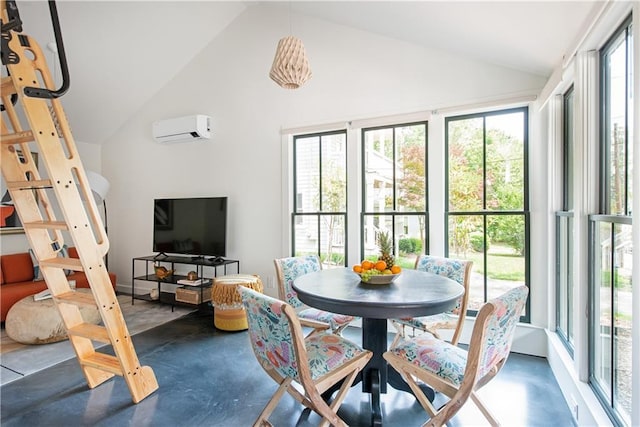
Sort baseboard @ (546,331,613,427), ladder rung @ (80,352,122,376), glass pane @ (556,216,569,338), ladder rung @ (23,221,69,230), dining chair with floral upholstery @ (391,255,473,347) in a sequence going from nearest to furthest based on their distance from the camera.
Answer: baseboard @ (546,331,613,427)
ladder rung @ (23,221,69,230)
ladder rung @ (80,352,122,376)
dining chair with floral upholstery @ (391,255,473,347)
glass pane @ (556,216,569,338)

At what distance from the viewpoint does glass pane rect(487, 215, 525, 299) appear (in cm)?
312

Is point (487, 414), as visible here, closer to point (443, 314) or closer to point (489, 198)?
point (443, 314)

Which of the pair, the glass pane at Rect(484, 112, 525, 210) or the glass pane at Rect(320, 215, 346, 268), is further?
the glass pane at Rect(320, 215, 346, 268)

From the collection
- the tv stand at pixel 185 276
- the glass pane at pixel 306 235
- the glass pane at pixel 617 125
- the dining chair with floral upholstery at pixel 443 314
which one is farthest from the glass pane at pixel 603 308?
the tv stand at pixel 185 276

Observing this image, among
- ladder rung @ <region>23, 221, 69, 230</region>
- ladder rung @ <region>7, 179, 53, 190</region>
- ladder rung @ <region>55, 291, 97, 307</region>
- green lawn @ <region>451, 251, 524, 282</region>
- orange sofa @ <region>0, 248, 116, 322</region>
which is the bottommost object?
orange sofa @ <region>0, 248, 116, 322</region>

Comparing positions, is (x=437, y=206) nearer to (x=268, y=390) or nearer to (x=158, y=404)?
(x=268, y=390)

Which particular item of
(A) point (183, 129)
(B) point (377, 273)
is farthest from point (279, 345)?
(A) point (183, 129)

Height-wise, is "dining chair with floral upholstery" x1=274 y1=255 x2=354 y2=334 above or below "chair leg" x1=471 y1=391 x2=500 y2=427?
above

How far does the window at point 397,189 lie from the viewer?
352 centimetres

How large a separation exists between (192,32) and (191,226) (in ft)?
8.42

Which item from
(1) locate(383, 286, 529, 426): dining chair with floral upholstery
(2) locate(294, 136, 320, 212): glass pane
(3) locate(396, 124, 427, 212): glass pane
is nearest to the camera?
(1) locate(383, 286, 529, 426): dining chair with floral upholstery

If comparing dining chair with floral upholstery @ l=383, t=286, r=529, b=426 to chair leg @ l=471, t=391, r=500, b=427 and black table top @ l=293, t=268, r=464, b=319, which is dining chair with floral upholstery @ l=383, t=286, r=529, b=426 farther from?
black table top @ l=293, t=268, r=464, b=319

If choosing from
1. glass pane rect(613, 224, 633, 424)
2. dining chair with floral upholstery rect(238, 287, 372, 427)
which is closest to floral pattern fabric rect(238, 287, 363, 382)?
dining chair with floral upholstery rect(238, 287, 372, 427)

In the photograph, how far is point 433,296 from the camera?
189 cm
